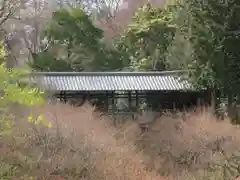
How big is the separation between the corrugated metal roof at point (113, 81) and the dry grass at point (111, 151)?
13.3 ft

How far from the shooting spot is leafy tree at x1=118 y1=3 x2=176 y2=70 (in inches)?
989

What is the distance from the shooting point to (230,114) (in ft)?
67.0

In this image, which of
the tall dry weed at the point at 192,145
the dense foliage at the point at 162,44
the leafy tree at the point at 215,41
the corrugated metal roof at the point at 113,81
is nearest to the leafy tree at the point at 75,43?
the dense foliage at the point at 162,44

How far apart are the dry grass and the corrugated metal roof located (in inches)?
160

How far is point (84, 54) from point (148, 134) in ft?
30.1

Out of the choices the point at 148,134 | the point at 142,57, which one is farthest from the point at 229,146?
the point at 142,57

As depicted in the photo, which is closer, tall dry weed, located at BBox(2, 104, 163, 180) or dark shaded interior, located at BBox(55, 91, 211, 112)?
tall dry weed, located at BBox(2, 104, 163, 180)

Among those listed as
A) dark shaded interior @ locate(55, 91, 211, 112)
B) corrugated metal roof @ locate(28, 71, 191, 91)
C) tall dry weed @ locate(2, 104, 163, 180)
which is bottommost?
dark shaded interior @ locate(55, 91, 211, 112)

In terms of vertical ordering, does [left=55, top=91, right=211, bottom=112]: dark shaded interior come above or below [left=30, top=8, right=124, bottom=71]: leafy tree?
below

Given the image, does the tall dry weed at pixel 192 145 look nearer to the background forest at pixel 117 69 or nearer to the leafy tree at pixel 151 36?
the background forest at pixel 117 69

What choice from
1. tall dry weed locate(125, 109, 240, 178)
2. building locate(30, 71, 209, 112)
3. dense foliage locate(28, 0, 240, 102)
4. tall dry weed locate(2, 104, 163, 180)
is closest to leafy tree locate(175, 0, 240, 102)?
dense foliage locate(28, 0, 240, 102)

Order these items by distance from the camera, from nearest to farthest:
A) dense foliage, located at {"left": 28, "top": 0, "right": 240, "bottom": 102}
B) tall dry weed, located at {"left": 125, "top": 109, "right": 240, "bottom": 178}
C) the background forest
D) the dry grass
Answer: the dry grass, the background forest, tall dry weed, located at {"left": 125, "top": 109, "right": 240, "bottom": 178}, dense foliage, located at {"left": 28, "top": 0, "right": 240, "bottom": 102}

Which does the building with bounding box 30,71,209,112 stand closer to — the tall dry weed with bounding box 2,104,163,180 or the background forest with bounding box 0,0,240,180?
the background forest with bounding box 0,0,240,180

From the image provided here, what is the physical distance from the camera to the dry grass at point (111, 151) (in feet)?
31.4
